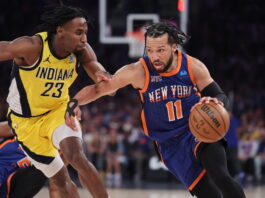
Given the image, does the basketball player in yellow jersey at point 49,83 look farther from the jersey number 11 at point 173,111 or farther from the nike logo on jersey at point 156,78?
the jersey number 11 at point 173,111

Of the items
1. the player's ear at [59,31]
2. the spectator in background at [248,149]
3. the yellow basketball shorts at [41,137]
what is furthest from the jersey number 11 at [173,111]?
the spectator in background at [248,149]

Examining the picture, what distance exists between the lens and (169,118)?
471cm

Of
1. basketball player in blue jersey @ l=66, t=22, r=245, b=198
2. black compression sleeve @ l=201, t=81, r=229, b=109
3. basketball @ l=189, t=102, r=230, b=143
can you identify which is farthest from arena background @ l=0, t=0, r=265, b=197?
basketball @ l=189, t=102, r=230, b=143

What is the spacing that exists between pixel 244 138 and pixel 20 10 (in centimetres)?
844

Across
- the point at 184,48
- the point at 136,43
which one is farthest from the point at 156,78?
the point at 184,48

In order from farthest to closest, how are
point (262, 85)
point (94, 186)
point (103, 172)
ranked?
point (262, 85) → point (103, 172) → point (94, 186)

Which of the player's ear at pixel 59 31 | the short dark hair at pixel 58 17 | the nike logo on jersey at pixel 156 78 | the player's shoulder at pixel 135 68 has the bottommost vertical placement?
the nike logo on jersey at pixel 156 78

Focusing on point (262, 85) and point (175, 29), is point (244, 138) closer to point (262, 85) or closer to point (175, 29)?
point (262, 85)

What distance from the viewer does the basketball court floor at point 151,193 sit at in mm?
9023

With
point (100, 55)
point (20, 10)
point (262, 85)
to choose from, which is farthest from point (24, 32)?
point (262, 85)

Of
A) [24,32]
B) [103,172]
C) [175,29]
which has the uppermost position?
[175,29]

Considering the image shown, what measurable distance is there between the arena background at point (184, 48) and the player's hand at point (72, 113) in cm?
426

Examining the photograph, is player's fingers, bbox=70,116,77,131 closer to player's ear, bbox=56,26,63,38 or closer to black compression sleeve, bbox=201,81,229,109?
player's ear, bbox=56,26,63,38

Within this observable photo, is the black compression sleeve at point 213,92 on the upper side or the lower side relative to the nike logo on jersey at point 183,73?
lower
